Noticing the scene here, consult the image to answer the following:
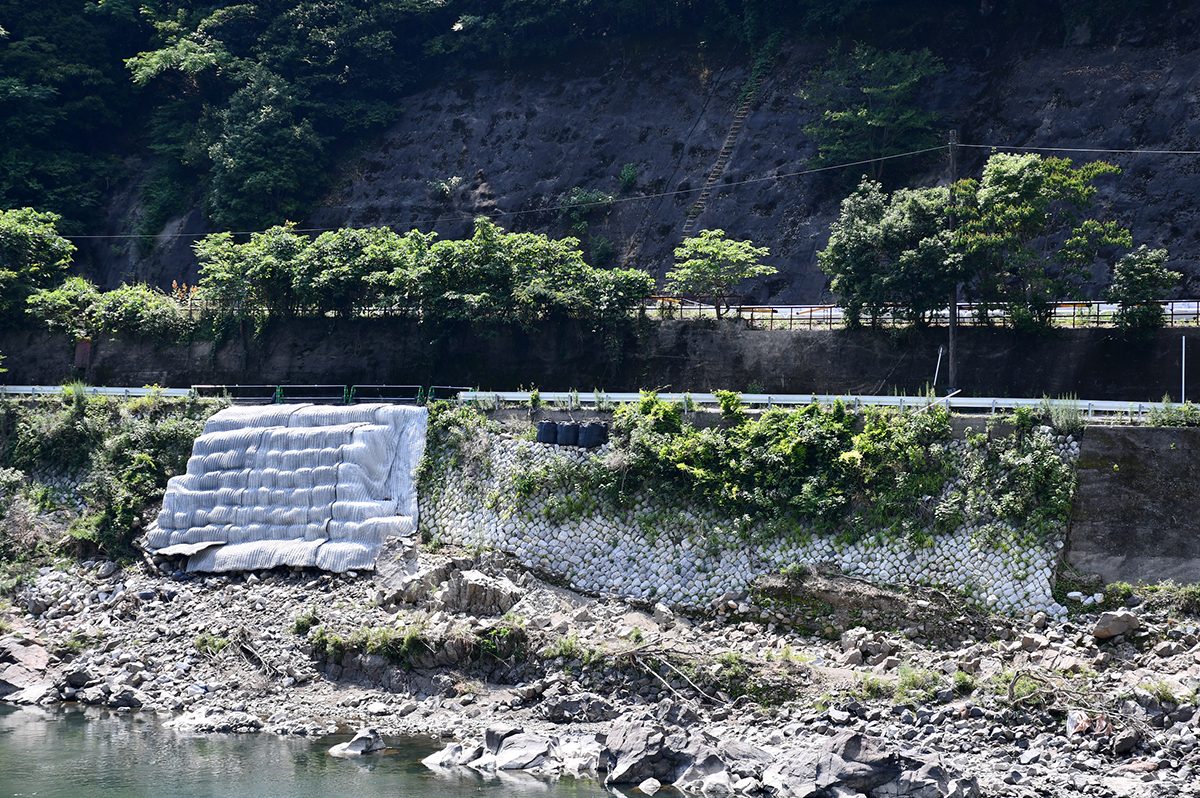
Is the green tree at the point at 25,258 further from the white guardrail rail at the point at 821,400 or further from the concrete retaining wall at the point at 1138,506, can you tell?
the concrete retaining wall at the point at 1138,506

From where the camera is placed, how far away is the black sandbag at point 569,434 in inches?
1187

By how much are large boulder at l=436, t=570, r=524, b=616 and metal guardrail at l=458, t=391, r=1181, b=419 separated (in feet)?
18.8

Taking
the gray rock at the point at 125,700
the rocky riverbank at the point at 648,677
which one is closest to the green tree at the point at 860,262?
the rocky riverbank at the point at 648,677

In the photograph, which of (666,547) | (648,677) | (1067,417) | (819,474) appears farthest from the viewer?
(666,547)

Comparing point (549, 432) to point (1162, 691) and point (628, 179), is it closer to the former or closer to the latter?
point (1162, 691)

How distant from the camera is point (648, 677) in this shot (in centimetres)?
2431

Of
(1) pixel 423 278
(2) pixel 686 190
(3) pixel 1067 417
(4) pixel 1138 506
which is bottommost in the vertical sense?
(4) pixel 1138 506

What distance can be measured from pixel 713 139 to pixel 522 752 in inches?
1202

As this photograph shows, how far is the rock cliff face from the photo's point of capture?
136 ft

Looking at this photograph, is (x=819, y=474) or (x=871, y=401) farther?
(x=871, y=401)

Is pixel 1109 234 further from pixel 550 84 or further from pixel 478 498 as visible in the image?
pixel 550 84

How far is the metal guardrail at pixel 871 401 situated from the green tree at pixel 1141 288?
2520mm

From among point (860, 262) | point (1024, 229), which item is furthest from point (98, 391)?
point (1024, 229)

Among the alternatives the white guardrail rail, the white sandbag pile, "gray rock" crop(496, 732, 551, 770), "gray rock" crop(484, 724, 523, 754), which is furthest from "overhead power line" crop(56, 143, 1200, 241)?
"gray rock" crop(496, 732, 551, 770)
